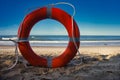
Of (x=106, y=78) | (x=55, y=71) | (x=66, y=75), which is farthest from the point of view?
(x=55, y=71)

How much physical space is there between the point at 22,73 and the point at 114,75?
1.61m

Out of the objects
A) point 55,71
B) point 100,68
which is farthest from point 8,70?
point 100,68

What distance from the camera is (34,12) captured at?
4879 millimetres

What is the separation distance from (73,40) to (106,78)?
1132mm

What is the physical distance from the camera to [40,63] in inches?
189

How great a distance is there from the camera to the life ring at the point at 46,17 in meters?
4.71

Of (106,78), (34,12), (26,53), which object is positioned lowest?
(106,78)

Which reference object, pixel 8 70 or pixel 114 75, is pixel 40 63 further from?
pixel 114 75

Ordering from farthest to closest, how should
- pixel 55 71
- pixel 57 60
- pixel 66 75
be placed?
1. pixel 57 60
2. pixel 55 71
3. pixel 66 75

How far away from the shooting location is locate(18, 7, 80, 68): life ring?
15.5ft

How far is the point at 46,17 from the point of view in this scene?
4.90 metres

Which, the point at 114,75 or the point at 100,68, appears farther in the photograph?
the point at 100,68

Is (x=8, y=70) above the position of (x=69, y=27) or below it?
below

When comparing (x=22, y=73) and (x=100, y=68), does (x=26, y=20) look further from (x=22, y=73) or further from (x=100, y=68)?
(x=100, y=68)
